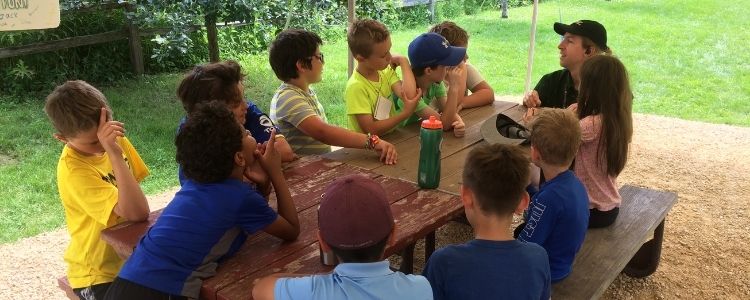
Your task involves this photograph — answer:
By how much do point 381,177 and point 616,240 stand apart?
1136 mm

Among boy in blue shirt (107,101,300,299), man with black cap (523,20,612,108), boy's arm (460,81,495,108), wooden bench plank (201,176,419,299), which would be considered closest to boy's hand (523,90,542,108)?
man with black cap (523,20,612,108)

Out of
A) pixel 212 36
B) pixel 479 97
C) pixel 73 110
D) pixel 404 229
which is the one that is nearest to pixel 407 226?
pixel 404 229

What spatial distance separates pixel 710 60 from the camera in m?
11.0

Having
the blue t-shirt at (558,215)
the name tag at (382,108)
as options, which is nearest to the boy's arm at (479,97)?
the name tag at (382,108)

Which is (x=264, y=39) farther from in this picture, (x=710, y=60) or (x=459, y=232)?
(x=710, y=60)

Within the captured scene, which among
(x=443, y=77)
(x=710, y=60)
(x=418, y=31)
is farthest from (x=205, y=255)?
(x=710, y=60)

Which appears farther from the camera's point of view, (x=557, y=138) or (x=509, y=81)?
(x=509, y=81)

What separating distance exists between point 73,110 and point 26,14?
35 centimetres

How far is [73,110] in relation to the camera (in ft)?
6.68

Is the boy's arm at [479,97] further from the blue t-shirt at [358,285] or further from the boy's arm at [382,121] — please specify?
the blue t-shirt at [358,285]

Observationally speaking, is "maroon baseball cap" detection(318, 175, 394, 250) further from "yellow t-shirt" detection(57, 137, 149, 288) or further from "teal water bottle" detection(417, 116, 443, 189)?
"yellow t-shirt" detection(57, 137, 149, 288)

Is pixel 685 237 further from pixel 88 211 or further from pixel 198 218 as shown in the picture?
pixel 88 211

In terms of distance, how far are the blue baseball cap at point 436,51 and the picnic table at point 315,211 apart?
0.40m

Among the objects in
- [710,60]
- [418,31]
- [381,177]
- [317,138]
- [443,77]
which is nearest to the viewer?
[381,177]
